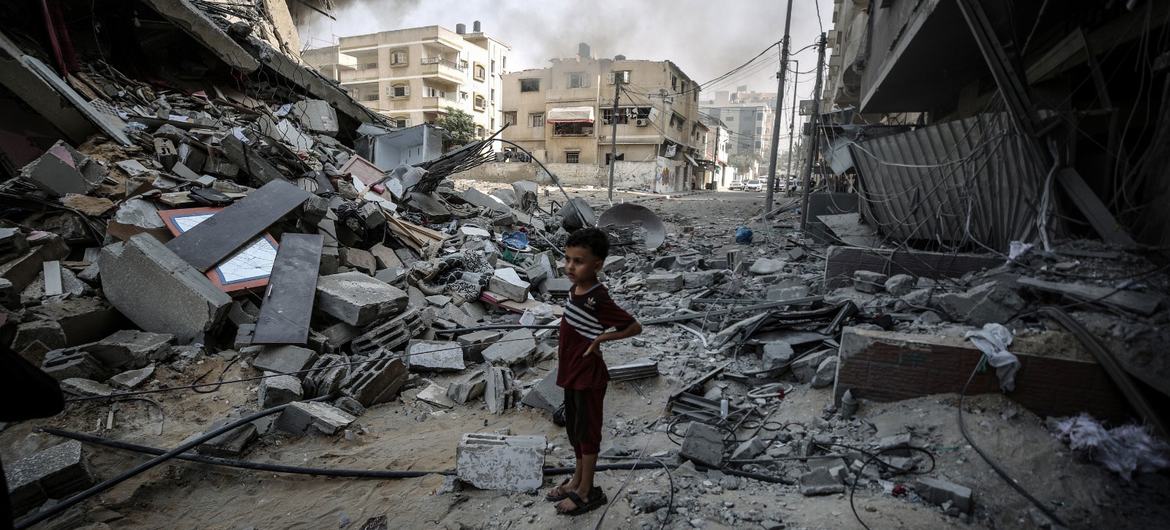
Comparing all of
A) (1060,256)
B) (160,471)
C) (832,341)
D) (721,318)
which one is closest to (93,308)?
(160,471)

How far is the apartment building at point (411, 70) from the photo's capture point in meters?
35.9

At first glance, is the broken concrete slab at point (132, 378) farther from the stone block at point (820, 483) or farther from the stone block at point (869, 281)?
the stone block at point (869, 281)

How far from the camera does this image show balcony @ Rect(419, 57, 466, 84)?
35438 millimetres

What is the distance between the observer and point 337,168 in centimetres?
998

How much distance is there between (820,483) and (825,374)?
3.65 feet

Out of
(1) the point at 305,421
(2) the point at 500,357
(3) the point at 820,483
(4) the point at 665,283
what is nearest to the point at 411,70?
(4) the point at 665,283

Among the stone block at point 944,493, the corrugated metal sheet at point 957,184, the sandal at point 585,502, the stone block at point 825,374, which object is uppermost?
the corrugated metal sheet at point 957,184

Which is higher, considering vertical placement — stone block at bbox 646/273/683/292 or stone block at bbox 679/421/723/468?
stone block at bbox 646/273/683/292

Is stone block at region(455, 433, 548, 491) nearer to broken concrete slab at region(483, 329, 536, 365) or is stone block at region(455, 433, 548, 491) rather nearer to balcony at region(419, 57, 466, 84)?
broken concrete slab at region(483, 329, 536, 365)

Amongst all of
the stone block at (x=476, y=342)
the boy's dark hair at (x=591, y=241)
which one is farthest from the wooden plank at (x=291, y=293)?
the boy's dark hair at (x=591, y=241)

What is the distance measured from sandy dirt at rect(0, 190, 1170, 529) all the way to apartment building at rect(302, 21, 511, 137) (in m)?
33.7

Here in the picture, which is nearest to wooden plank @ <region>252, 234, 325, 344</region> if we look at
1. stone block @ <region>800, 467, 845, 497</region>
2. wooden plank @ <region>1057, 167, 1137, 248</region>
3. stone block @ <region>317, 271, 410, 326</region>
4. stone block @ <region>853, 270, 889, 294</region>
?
stone block @ <region>317, 271, 410, 326</region>

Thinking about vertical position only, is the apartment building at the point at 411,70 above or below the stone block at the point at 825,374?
above

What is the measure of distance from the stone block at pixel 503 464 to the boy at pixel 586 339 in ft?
1.06
